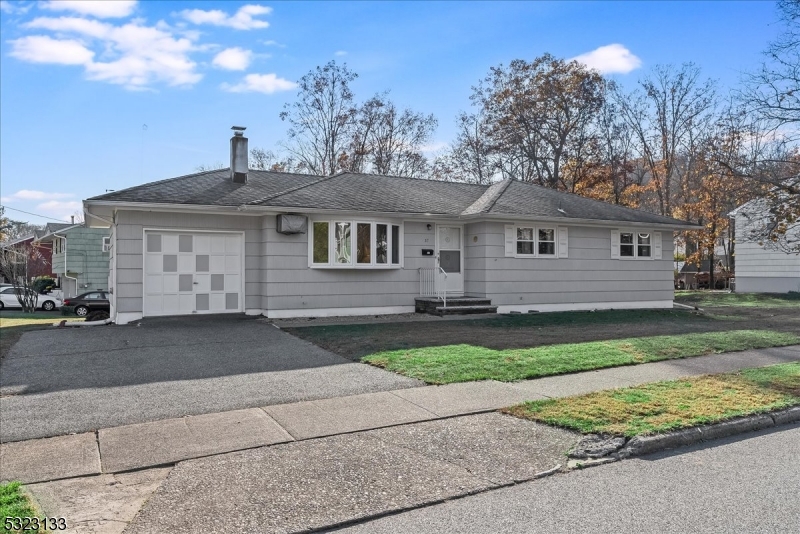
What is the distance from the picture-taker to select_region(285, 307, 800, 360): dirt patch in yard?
10.9 m

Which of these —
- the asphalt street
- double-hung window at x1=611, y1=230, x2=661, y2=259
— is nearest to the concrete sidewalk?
the asphalt street

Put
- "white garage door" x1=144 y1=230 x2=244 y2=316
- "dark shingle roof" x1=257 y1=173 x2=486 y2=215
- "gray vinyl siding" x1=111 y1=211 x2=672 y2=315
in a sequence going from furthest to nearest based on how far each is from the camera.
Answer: "dark shingle roof" x1=257 y1=173 x2=486 y2=215 < "white garage door" x1=144 y1=230 x2=244 y2=316 < "gray vinyl siding" x1=111 y1=211 x2=672 y2=315

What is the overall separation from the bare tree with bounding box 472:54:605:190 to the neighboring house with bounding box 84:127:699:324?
13.3m

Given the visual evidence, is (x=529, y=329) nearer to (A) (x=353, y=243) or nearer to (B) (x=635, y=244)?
(A) (x=353, y=243)

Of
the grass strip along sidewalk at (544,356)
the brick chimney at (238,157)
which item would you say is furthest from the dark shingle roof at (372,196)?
the grass strip along sidewalk at (544,356)

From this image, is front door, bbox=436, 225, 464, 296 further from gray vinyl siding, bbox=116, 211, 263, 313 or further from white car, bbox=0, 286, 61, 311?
white car, bbox=0, 286, 61, 311

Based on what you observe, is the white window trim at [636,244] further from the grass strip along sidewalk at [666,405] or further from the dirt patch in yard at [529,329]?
the grass strip along sidewalk at [666,405]

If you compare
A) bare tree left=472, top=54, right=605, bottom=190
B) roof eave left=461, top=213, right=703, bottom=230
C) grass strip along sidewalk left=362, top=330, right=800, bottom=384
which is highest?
bare tree left=472, top=54, right=605, bottom=190

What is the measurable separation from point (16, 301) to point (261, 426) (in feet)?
102

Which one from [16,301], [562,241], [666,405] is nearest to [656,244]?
[562,241]

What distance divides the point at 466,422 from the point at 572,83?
28.6 metres

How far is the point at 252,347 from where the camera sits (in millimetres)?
10492

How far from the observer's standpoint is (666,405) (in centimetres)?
647

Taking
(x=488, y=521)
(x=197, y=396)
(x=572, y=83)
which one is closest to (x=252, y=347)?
(x=197, y=396)
